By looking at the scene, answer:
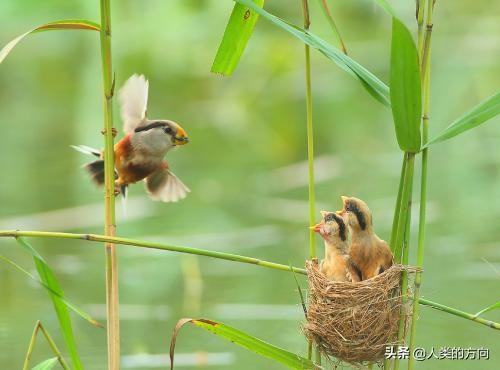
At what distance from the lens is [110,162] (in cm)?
192

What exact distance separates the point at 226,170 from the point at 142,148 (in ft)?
8.94

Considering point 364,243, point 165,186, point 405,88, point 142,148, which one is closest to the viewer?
point 405,88

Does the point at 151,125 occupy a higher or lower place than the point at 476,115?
higher

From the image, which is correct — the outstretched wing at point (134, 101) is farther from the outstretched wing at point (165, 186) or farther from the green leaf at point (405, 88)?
the green leaf at point (405, 88)

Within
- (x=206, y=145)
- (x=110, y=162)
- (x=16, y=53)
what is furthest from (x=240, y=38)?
(x=16, y=53)

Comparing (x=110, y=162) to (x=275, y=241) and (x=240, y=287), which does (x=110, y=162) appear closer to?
(x=240, y=287)

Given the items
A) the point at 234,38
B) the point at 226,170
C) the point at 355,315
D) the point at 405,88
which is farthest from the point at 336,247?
the point at 226,170

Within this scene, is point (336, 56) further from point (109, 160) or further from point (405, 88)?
point (109, 160)

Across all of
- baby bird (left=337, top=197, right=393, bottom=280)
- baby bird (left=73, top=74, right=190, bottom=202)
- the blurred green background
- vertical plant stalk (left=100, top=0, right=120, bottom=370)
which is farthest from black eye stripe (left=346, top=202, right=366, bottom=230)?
vertical plant stalk (left=100, top=0, right=120, bottom=370)

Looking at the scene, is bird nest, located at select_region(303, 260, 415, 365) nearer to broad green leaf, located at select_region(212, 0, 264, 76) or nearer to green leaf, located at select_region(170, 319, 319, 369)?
green leaf, located at select_region(170, 319, 319, 369)

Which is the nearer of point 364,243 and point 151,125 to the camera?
point 364,243

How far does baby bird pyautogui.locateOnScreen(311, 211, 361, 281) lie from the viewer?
7.43ft

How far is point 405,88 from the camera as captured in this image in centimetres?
176

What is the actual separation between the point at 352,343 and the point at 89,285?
6.37 ft
